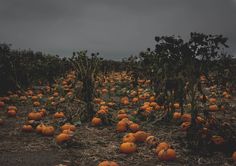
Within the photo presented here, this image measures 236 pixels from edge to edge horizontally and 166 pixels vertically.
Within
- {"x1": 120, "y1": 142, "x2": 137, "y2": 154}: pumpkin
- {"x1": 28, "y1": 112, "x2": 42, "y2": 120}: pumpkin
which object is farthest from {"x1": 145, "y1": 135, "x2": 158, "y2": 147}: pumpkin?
{"x1": 28, "y1": 112, "x2": 42, "y2": 120}: pumpkin

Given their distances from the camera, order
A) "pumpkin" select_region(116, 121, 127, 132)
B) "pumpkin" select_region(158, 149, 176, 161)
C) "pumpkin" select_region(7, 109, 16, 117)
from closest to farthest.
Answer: "pumpkin" select_region(158, 149, 176, 161) < "pumpkin" select_region(116, 121, 127, 132) < "pumpkin" select_region(7, 109, 16, 117)

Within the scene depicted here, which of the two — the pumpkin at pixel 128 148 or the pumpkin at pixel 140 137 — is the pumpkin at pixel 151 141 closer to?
the pumpkin at pixel 140 137

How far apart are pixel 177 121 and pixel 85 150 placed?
2.41 metres

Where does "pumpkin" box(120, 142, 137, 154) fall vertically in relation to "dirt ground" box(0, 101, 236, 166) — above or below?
above

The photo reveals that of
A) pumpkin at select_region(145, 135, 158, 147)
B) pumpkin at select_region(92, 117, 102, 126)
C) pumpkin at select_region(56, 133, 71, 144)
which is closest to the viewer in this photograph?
pumpkin at select_region(145, 135, 158, 147)

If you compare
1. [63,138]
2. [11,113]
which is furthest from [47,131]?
[11,113]

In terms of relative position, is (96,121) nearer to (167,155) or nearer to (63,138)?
(63,138)

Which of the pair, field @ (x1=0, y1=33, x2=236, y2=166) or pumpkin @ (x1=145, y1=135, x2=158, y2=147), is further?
pumpkin @ (x1=145, y1=135, x2=158, y2=147)

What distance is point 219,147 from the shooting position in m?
4.94

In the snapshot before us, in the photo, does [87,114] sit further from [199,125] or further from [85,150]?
[199,125]

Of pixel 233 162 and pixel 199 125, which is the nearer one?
pixel 233 162

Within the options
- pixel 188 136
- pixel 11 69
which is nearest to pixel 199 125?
pixel 188 136

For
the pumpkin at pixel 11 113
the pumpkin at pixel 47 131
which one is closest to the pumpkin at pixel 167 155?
the pumpkin at pixel 47 131

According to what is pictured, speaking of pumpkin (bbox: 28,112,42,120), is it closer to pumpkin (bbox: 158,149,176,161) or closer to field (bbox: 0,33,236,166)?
field (bbox: 0,33,236,166)
